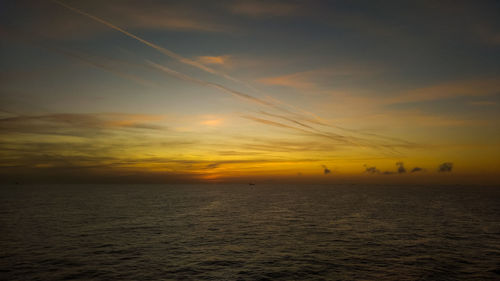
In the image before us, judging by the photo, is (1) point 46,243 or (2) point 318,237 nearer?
(1) point 46,243

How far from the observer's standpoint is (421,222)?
62.5 meters

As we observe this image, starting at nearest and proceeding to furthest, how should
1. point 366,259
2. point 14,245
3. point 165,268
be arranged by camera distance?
1. point 165,268
2. point 366,259
3. point 14,245

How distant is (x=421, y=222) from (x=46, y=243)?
221ft

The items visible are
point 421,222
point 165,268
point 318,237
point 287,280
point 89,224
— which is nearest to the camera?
point 287,280

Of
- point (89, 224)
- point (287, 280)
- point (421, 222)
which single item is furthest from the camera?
point (421, 222)

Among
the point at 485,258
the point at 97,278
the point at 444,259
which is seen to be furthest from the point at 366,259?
the point at 97,278

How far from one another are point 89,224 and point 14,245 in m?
18.7

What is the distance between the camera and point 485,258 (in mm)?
33531

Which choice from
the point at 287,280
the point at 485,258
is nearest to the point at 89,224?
the point at 287,280

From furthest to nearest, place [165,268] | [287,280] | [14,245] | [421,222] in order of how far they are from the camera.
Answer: [421,222], [14,245], [165,268], [287,280]

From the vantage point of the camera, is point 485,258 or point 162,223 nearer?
point 485,258

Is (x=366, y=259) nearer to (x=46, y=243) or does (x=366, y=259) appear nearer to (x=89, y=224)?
(x=46, y=243)

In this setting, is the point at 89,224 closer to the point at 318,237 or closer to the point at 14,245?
the point at 14,245

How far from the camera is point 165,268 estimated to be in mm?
29672
